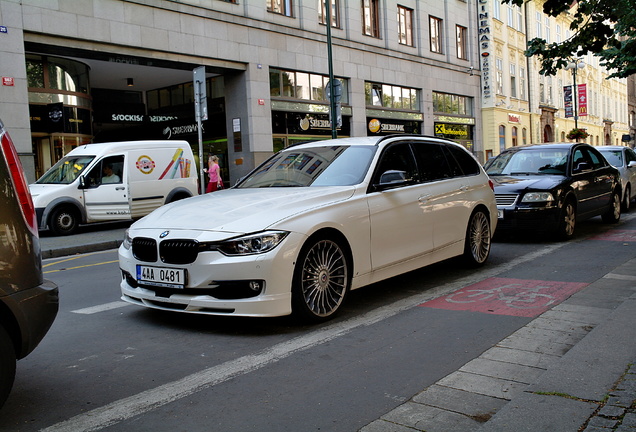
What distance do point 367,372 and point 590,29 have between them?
8873 millimetres

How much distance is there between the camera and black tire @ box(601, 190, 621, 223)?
12.9m

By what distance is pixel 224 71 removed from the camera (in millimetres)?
23438

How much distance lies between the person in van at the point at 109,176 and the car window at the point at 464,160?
9761 millimetres

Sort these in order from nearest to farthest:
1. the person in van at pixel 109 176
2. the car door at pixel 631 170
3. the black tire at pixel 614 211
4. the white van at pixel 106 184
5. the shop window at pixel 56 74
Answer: the black tire at pixel 614 211 → the white van at pixel 106 184 → the person in van at pixel 109 176 → the car door at pixel 631 170 → the shop window at pixel 56 74

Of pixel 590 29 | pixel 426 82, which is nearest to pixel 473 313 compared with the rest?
pixel 590 29

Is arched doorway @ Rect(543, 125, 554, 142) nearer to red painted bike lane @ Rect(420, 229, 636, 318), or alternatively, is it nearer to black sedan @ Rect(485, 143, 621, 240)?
black sedan @ Rect(485, 143, 621, 240)

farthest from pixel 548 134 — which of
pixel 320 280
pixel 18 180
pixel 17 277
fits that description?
pixel 17 277

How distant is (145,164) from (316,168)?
10.2 metres

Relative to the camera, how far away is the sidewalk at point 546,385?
3.17 metres

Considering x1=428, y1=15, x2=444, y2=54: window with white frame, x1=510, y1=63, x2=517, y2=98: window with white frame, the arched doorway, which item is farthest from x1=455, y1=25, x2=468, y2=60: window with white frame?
the arched doorway

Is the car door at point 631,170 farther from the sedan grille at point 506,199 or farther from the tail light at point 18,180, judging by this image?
the tail light at point 18,180

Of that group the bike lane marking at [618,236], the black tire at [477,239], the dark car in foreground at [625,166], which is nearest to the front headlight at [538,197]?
the bike lane marking at [618,236]

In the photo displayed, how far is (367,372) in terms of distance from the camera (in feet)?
13.4

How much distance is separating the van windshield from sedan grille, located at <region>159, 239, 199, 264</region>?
10.6m
